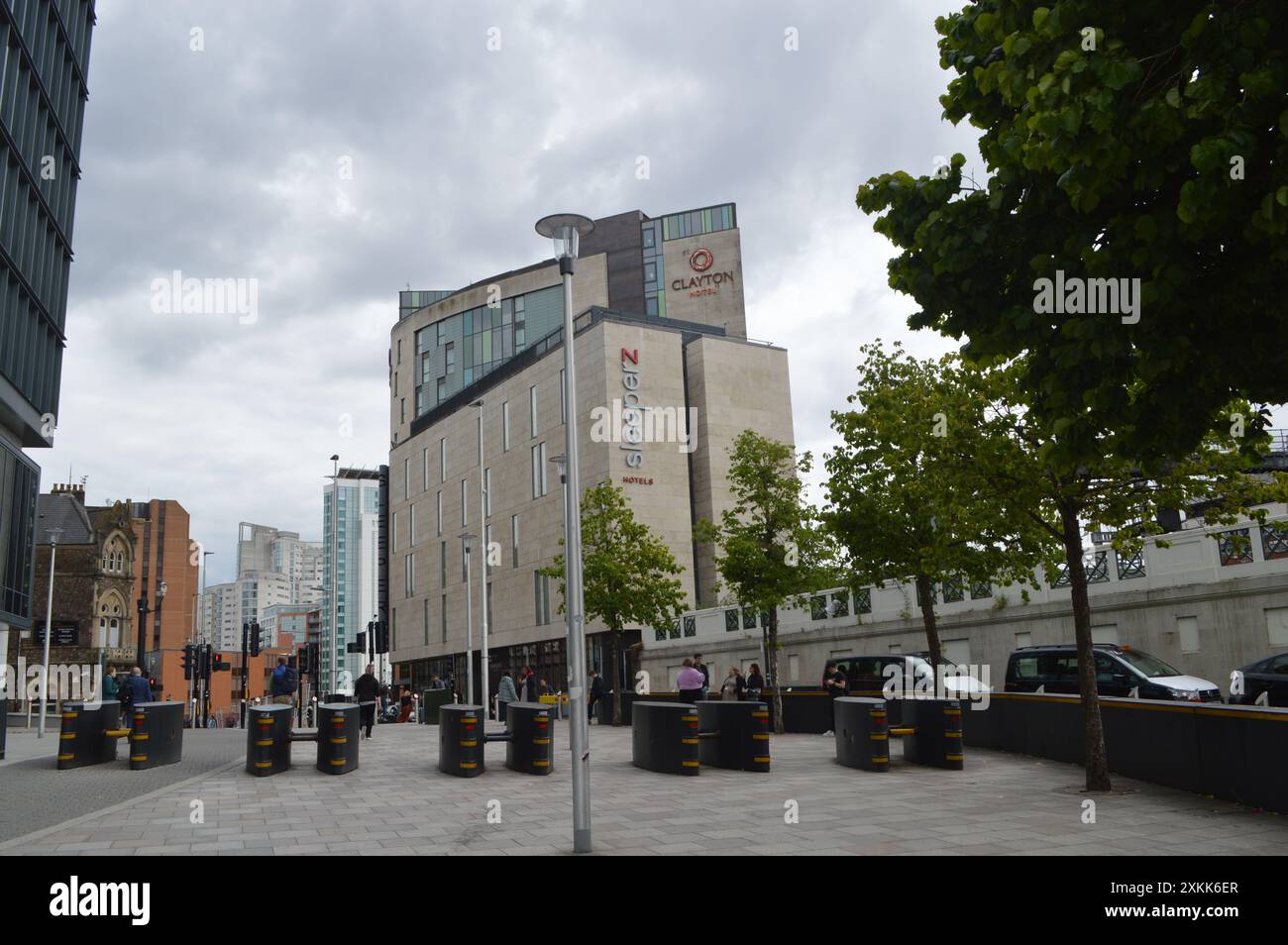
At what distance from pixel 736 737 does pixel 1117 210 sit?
36.6 feet

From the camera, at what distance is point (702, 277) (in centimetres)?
8200

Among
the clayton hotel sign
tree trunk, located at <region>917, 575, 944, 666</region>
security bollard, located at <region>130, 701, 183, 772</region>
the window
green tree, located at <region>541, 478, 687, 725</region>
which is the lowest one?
security bollard, located at <region>130, 701, 183, 772</region>

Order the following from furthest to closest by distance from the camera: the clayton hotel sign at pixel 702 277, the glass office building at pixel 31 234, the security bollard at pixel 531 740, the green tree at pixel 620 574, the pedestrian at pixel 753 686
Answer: the clayton hotel sign at pixel 702 277 < the green tree at pixel 620 574 < the pedestrian at pixel 753 686 < the glass office building at pixel 31 234 < the security bollard at pixel 531 740

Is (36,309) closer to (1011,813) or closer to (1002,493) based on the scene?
(1002,493)

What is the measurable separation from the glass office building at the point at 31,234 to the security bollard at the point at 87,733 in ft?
34.4

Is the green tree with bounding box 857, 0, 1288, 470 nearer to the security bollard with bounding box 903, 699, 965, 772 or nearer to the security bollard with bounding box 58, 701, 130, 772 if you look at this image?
the security bollard with bounding box 903, 699, 965, 772

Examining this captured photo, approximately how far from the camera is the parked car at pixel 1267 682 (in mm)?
17594

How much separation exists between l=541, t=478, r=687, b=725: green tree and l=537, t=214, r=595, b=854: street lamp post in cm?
2335

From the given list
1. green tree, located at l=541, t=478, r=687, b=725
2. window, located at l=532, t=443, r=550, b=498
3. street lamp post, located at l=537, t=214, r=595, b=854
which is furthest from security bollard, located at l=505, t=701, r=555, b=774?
window, located at l=532, t=443, r=550, b=498

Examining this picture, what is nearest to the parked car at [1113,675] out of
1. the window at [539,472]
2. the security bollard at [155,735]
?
the security bollard at [155,735]

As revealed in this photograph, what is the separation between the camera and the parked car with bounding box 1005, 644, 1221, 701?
60.8ft
